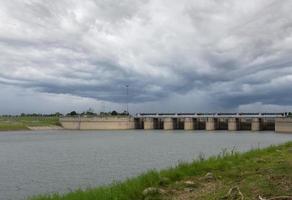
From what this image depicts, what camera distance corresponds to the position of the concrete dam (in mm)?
140000

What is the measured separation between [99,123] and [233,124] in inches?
2371

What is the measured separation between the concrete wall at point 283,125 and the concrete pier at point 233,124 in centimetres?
1681

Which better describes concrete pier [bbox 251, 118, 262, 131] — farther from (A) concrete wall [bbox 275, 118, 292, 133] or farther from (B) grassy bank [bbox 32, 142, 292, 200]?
(B) grassy bank [bbox 32, 142, 292, 200]

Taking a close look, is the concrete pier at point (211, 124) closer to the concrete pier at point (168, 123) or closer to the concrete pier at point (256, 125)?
the concrete pier at point (256, 125)

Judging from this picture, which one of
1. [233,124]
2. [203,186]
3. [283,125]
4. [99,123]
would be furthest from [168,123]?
[203,186]

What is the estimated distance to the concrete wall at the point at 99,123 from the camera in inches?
6777

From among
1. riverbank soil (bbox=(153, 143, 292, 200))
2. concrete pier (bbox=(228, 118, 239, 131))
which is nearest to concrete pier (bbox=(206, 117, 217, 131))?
concrete pier (bbox=(228, 118, 239, 131))

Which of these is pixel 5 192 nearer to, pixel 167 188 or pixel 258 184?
pixel 167 188

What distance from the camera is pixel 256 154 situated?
82.4 feet

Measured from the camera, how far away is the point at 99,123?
17862 cm

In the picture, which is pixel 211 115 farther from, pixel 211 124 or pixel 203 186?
pixel 203 186

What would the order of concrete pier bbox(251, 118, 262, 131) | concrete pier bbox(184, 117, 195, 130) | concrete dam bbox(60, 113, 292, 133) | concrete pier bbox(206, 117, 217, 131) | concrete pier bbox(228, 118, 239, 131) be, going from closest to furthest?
concrete pier bbox(251, 118, 262, 131) → concrete dam bbox(60, 113, 292, 133) → concrete pier bbox(228, 118, 239, 131) → concrete pier bbox(206, 117, 217, 131) → concrete pier bbox(184, 117, 195, 130)

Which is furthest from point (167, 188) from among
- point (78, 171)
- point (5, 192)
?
point (78, 171)

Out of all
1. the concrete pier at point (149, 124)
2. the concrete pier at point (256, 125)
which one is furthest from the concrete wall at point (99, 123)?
the concrete pier at point (256, 125)
